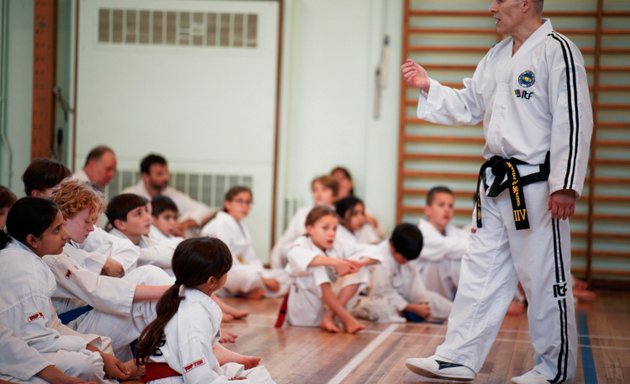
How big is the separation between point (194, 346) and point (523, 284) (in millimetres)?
1166

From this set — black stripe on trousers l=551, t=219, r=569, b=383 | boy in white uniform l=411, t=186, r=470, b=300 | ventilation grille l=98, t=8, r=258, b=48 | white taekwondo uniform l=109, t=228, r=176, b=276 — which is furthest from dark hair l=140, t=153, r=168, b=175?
black stripe on trousers l=551, t=219, r=569, b=383

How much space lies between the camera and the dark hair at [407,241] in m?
4.54

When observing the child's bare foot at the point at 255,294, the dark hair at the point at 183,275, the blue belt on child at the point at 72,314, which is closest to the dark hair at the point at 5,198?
the blue belt on child at the point at 72,314

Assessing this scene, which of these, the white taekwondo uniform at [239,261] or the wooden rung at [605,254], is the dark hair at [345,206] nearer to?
the white taekwondo uniform at [239,261]

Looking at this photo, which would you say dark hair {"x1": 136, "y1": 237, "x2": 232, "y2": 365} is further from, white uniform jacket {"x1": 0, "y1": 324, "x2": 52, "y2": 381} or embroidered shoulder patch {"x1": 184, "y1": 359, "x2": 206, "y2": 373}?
white uniform jacket {"x1": 0, "y1": 324, "x2": 52, "y2": 381}

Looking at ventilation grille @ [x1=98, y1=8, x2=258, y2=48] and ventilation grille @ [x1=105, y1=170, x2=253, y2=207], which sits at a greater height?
ventilation grille @ [x1=98, y1=8, x2=258, y2=48]

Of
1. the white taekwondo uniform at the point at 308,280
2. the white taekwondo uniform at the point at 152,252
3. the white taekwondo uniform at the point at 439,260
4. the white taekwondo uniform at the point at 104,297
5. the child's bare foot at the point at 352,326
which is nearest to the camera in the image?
the white taekwondo uniform at the point at 104,297

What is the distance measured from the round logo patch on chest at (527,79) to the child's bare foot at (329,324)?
1741mm

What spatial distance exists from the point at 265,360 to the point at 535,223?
1.17 meters

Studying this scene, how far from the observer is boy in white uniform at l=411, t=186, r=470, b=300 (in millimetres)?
5246

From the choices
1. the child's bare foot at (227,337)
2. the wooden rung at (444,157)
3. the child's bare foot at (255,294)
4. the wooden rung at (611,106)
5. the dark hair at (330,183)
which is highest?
the wooden rung at (611,106)

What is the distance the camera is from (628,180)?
6.58m

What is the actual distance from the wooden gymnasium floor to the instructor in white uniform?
0.24 m

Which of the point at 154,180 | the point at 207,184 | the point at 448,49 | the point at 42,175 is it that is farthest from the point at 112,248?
the point at 448,49
